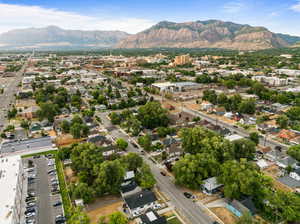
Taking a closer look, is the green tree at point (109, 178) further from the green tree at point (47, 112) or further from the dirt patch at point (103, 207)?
the green tree at point (47, 112)

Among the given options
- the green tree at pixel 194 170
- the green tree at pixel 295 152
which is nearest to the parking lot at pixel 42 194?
the green tree at pixel 194 170

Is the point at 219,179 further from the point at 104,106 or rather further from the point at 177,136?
the point at 104,106

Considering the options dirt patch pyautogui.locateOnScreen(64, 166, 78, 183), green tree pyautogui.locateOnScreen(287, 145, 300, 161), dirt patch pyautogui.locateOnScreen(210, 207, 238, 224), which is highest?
green tree pyautogui.locateOnScreen(287, 145, 300, 161)

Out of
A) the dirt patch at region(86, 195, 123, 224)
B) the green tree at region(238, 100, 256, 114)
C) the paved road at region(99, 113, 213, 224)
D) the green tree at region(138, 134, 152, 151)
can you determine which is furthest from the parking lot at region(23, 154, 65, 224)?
the green tree at region(238, 100, 256, 114)

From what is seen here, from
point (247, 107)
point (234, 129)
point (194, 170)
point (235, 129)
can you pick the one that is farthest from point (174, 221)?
point (247, 107)

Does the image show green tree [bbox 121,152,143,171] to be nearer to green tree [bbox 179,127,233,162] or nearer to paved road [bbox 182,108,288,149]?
green tree [bbox 179,127,233,162]

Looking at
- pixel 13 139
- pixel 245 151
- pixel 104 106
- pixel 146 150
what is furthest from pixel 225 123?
pixel 13 139
